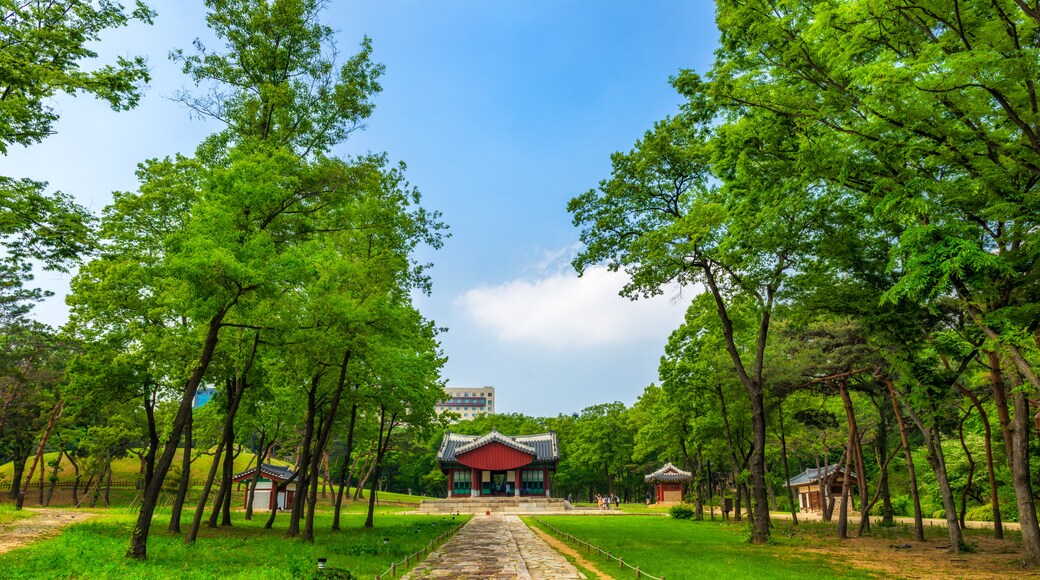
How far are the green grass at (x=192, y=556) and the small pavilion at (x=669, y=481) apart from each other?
43.3m

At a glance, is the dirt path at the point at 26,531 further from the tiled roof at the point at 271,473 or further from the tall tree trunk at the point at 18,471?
the tiled roof at the point at 271,473

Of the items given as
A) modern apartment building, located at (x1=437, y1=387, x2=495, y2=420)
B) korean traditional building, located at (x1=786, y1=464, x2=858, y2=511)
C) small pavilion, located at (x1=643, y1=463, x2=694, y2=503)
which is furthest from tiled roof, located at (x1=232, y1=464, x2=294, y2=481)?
modern apartment building, located at (x1=437, y1=387, x2=495, y2=420)

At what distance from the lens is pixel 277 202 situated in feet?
48.9

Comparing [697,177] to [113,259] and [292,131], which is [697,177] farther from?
[113,259]

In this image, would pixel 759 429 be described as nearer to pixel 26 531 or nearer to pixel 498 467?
pixel 26 531

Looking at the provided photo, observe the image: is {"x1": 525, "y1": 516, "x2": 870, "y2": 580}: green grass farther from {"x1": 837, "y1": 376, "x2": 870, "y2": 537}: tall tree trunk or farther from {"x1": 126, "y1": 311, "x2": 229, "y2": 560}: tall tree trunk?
{"x1": 126, "y1": 311, "x2": 229, "y2": 560}: tall tree trunk

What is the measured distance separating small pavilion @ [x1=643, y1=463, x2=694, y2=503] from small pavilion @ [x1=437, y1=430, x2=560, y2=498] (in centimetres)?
1116

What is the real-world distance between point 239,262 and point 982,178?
14998 mm

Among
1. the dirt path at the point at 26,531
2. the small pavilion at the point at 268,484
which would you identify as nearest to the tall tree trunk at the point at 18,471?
the small pavilion at the point at 268,484

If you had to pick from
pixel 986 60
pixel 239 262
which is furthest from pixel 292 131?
pixel 986 60

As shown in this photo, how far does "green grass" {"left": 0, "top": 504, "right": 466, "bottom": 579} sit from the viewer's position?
10859 millimetres

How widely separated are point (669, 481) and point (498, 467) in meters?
18.5

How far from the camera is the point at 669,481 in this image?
5862cm

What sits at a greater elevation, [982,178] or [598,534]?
[982,178]
